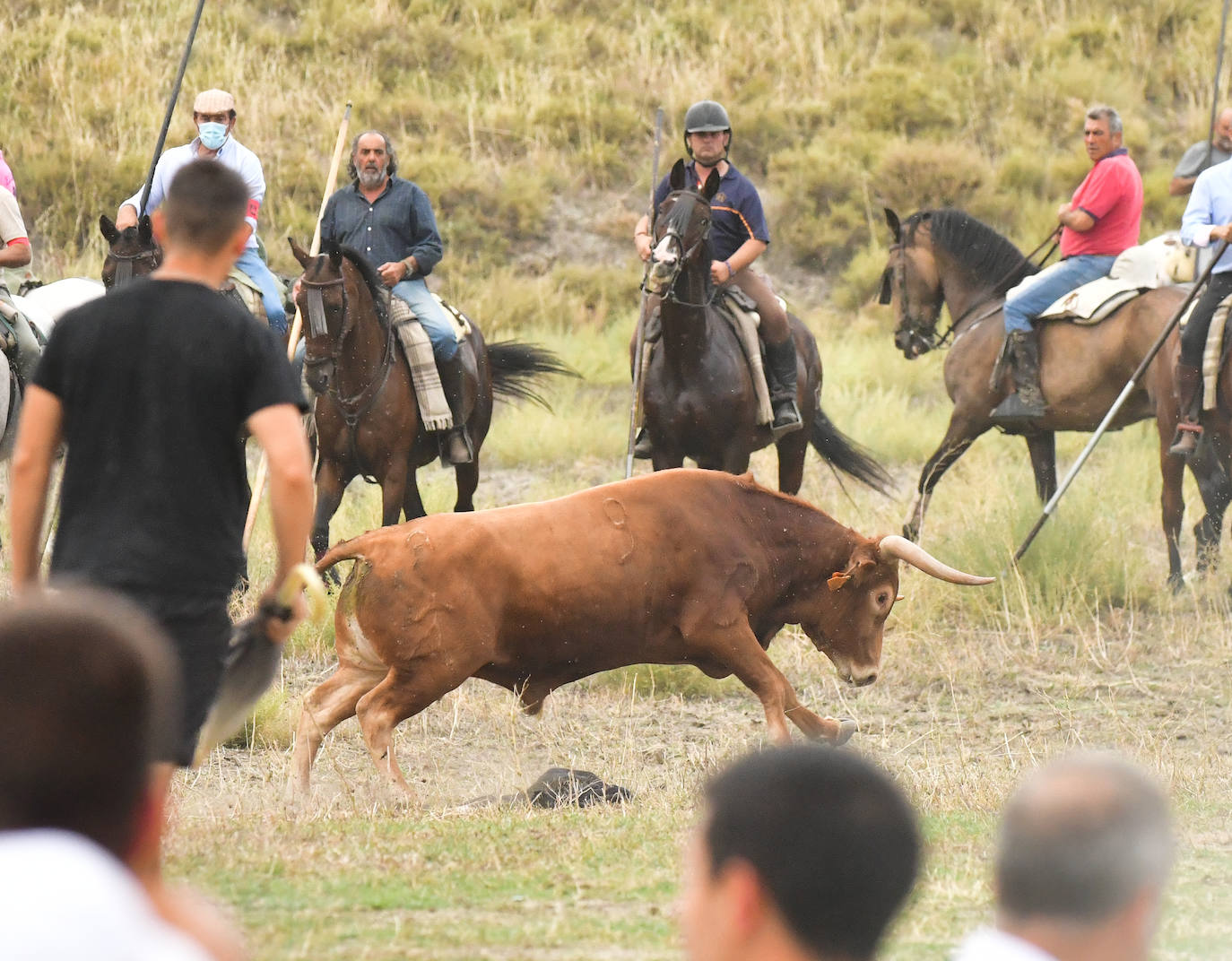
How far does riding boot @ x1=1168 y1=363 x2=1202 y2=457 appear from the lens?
39.3 ft

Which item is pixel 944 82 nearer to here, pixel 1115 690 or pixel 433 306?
pixel 433 306

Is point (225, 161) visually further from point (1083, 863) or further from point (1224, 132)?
point (1083, 863)

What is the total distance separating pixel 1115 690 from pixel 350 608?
15.4 ft

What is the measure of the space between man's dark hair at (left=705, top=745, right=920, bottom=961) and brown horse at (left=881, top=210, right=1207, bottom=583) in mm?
10163

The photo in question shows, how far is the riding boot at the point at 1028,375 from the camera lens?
13.3 meters

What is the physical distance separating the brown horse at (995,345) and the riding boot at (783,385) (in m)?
1.27

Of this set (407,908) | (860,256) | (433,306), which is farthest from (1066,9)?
(407,908)

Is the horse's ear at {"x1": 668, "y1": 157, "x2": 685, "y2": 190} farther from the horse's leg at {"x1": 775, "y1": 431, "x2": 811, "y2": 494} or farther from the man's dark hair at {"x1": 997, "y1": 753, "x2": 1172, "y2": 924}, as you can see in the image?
the man's dark hair at {"x1": 997, "y1": 753, "x2": 1172, "y2": 924}

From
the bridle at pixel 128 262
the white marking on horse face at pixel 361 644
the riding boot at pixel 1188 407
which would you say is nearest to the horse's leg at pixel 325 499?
the bridle at pixel 128 262

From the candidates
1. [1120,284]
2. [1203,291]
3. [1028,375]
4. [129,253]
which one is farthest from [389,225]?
[1203,291]

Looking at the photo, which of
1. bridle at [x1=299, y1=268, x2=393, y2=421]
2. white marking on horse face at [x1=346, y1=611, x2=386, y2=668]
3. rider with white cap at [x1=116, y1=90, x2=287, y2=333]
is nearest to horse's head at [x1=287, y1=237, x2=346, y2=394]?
bridle at [x1=299, y1=268, x2=393, y2=421]

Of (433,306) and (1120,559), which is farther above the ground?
(433,306)

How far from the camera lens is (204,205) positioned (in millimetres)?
4297

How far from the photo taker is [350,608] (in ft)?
23.5
